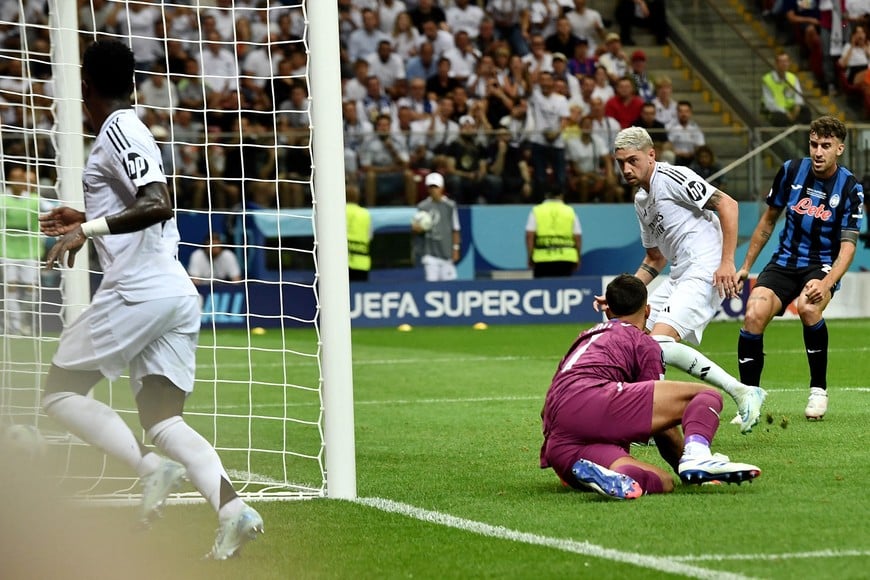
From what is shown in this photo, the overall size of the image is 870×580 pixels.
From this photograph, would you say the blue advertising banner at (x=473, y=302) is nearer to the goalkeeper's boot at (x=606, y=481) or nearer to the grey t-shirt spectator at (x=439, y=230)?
the grey t-shirt spectator at (x=439, y=230)

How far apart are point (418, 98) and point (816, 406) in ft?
44.7

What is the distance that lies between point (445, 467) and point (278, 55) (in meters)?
15.5

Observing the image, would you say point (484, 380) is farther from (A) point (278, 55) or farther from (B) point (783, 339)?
(A) point (278, 55)

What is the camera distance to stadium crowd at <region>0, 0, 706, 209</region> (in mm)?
19953

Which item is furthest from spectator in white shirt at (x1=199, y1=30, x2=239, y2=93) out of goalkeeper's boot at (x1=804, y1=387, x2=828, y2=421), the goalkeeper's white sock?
the goalkeeper's white sock

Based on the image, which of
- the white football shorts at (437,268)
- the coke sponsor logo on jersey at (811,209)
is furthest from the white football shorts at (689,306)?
the white football shorts at (437,268)

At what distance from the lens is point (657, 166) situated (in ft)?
28.8

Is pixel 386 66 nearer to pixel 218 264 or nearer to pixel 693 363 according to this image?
pixel 218 264

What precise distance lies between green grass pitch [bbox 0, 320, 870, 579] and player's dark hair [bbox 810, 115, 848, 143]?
1.88 m

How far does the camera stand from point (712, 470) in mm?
6199

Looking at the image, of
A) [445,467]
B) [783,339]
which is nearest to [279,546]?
[445,467]

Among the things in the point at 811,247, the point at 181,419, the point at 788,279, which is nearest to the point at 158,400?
the point at 181,419

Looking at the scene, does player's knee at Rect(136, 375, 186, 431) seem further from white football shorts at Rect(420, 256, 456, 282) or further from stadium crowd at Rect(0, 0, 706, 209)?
white football shorts at Rect(420, 256, 456, 282)

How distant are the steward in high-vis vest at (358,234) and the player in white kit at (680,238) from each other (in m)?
11.3
